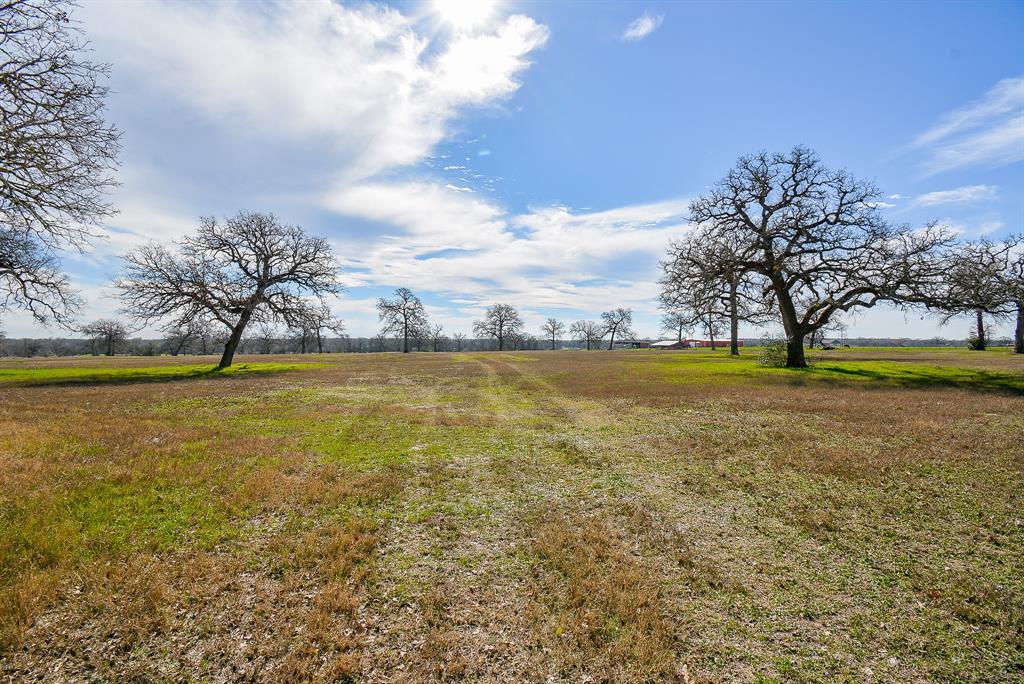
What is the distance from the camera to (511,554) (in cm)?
568

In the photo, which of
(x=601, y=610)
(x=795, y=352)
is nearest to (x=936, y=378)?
(x=795, y=352)

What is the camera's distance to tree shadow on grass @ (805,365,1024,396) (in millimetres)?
20389

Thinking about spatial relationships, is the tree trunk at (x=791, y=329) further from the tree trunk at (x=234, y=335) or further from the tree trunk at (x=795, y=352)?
the tree trunk at (x=234, y=335)

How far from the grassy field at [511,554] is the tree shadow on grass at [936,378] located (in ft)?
36.8

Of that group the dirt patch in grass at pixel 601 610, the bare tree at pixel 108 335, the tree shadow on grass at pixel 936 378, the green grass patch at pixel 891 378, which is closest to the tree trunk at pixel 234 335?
the green grass patch at pixel 891 378

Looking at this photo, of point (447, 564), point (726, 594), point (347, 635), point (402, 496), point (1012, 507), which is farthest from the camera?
point (402, 496)

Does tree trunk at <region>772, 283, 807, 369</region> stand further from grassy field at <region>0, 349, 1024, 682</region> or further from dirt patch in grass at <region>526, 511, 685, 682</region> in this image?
dirt patch in grass at <region>526, 511, 685, 682</region>

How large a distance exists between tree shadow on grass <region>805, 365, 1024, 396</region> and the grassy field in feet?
36.8

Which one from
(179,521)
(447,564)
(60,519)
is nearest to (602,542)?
(447,564)

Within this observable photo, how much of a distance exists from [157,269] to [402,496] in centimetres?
3518

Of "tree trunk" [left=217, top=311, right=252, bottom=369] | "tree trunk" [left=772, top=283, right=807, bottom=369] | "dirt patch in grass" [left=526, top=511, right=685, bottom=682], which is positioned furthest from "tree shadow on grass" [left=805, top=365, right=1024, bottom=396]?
"tree trunk" [left=217, top=311, right=252, bottom=369]

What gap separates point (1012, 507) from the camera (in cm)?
696

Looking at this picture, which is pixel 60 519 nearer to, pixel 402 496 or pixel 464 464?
pixel 402 496

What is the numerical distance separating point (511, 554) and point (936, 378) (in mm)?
32093
